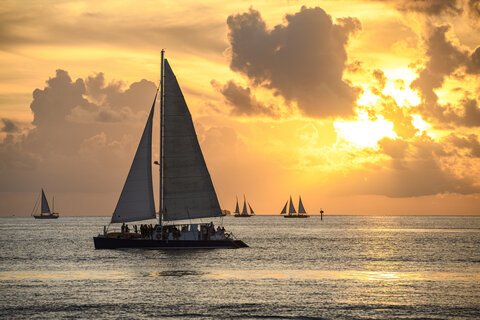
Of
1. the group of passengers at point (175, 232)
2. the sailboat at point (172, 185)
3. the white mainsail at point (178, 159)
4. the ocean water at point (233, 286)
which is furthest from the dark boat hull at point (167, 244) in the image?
the white mainsail at point (178, 159)

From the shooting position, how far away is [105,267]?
76.9 metres

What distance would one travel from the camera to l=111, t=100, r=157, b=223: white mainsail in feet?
285

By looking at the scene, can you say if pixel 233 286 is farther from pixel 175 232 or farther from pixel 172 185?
pixel 172 185

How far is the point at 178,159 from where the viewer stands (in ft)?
285

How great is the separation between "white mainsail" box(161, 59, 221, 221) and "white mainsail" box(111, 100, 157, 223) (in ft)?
6.90

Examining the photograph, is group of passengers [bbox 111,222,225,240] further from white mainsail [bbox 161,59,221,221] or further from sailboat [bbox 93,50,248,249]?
white mainsail [bbox 161,59,221,221]

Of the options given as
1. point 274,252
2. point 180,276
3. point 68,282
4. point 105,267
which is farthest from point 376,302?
point 274,252

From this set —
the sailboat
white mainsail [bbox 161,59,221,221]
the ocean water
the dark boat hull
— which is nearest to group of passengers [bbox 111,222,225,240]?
the sailboat

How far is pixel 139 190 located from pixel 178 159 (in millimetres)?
5551

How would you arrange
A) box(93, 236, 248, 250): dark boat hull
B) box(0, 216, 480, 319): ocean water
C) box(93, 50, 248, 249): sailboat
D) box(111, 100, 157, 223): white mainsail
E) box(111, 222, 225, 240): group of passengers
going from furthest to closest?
box(111, 100, 157, 223): white mainsail < box(93, 50, 248, 249): sailboat < box(111, 222, 225, 240): group of passengers < box(93, 236, 248, 250): dark boat hull < box(0, 216, 480, 319): ocean water

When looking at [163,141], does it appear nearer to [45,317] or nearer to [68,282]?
[68,282]

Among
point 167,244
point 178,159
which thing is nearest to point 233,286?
point 167,244

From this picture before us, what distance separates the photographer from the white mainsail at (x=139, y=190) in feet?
285

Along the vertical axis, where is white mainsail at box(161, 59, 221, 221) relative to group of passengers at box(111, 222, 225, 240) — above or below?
above
